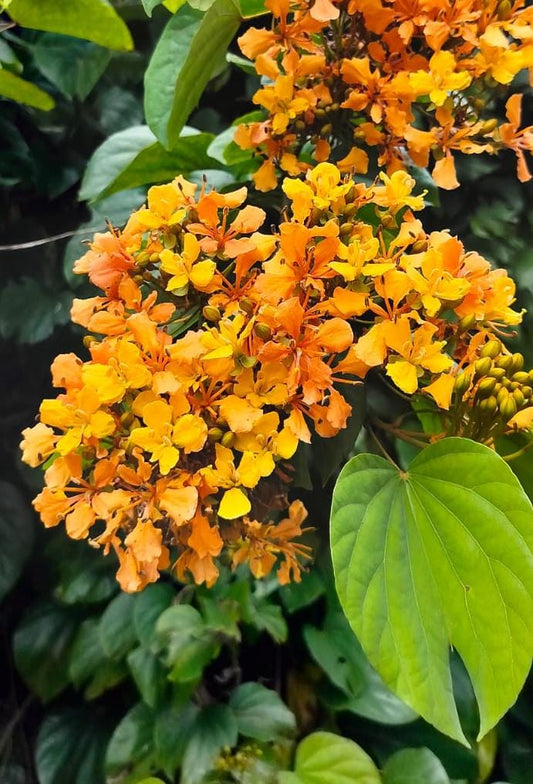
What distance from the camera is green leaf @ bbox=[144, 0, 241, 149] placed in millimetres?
501

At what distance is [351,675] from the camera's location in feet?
2.61

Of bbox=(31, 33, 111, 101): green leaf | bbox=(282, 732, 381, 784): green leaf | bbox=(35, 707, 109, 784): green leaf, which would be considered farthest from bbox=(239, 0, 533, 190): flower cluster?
bbox=(35, 707, 109, 784): green leaf

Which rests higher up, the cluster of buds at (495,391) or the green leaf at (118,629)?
the cluster of buds at (495,391)

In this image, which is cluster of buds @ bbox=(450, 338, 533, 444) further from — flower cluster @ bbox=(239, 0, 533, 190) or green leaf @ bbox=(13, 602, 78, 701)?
green leaf @ bbox=(13, 602, 78, 701)

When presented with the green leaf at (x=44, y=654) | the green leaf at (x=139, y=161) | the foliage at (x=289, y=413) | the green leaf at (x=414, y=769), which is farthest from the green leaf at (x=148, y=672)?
the green leaf at (x=139, y=161)

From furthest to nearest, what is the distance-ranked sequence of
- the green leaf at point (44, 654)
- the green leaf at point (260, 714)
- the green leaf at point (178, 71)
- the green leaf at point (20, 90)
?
1. the green leaf at point (44, 654)
2. the green leaf at point (260, 714)
3. the green leaf at point (20, 90)
4. the green leaf at point (178, 71)

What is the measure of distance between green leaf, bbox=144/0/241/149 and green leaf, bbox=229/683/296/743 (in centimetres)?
61

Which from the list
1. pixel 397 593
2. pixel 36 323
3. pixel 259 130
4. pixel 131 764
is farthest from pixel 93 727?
pixel 259 130

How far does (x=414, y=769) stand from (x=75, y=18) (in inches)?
32.8

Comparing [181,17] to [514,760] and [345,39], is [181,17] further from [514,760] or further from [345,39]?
[514,760]

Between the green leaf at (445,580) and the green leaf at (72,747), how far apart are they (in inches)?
24.6

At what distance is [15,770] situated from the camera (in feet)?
2.90

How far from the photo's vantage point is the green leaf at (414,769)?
72 cm

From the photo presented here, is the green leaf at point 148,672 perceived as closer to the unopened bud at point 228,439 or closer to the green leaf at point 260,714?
the green leaf at point 260,714
